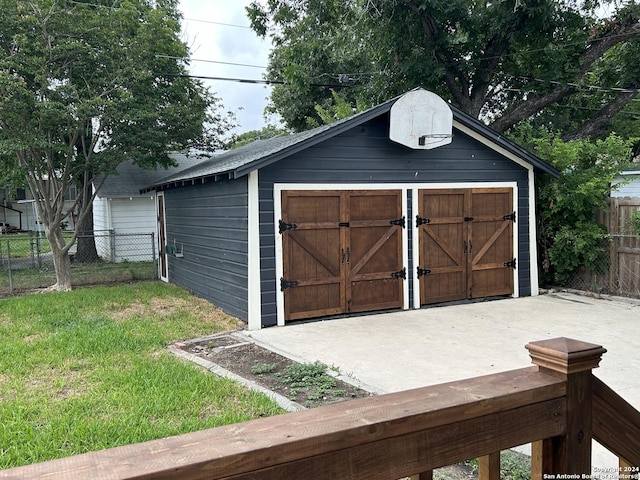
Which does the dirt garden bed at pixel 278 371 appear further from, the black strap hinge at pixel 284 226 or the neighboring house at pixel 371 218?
the black strap hinge at pixel 284 226

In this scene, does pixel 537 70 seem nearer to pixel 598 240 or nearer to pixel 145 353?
pixel 598 240

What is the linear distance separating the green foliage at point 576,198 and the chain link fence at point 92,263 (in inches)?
309

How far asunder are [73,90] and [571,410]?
9.39 meters

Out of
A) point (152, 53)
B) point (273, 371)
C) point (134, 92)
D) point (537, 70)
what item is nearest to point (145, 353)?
point (273, 371)

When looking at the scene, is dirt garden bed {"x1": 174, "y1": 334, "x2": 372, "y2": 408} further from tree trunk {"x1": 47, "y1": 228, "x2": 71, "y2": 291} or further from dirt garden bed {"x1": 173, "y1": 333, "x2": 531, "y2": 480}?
tree trunk {"x1": 47, "y1": 228, "x2": 71, "y2": 291}

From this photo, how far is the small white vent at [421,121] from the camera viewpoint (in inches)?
287

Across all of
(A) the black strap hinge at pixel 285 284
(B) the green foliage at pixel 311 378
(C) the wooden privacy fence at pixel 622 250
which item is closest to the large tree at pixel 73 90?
(A) the black strap hinge at pixel 285 284

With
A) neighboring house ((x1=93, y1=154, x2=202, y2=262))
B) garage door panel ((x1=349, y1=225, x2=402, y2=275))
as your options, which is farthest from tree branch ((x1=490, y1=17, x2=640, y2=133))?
neighboring house ((x1=93, y1=154, x2=202, y2=262))

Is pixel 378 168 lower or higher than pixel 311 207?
higher

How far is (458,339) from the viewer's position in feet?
19.4

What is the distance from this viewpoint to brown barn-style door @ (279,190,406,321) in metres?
6.99

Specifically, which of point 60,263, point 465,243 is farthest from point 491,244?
point 60,263

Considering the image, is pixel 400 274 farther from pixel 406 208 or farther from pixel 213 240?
pixel 213 240

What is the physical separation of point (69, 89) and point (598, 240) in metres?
9.31
